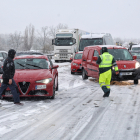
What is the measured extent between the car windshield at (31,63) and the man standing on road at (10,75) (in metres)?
1.85

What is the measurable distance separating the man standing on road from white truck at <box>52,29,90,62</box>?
2414cm

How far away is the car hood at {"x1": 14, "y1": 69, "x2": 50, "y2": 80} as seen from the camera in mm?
9096

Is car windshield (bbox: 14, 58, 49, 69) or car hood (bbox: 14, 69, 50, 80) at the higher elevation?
car windshield (bbox: 14, 58, 49, 69)

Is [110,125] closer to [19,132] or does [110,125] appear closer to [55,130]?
[55,130]

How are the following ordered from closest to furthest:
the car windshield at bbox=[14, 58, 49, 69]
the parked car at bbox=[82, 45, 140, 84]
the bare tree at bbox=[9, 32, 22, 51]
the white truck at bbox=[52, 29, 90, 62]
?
the car windshield at bbox=[14, 58, 49, 69] → the parked car at bbox=[82, 45, 140, 84] → the white truck at bbox=[52, 29, 90, 62] → the bare tree at bbox=[9, 32, 22, 51]

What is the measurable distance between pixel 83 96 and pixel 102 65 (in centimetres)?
124

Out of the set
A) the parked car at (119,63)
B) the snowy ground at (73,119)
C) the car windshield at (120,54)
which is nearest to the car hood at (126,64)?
the parked car at (119,63)

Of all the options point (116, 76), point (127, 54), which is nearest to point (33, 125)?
point (116, 76)

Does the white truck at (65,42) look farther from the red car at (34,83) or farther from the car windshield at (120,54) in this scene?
the red car at (34,83)

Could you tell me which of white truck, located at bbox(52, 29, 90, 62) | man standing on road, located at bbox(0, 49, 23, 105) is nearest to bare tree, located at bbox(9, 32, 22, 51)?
white truck, located at bbox(52, 29, 90, 62)

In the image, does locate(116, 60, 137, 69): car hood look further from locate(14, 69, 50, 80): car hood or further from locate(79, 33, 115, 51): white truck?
locate(79, 33, 115, 51): white truck

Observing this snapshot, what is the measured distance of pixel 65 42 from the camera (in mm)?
33406

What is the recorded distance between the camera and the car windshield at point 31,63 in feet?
33.8

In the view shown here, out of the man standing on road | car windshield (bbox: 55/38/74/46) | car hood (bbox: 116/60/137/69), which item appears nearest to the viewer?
the man standing on road
